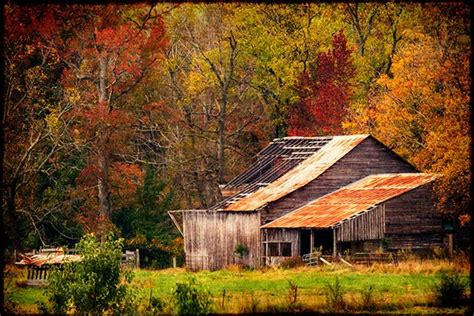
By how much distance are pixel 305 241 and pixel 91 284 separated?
1076 inches

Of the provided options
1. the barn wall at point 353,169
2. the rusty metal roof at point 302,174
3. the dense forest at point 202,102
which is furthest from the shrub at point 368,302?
the barn wall at point 353,169

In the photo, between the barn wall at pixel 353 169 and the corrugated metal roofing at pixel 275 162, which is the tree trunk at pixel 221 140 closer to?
the corrugated metal roofing at pixel 275 162

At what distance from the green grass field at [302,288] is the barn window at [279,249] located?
8.42ft

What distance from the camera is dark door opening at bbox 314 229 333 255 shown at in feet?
202

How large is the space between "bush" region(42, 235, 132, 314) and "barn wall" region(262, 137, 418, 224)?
26.2m

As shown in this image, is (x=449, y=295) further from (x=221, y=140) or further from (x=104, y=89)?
(x=221, y=140)

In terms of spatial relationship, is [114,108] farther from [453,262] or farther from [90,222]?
[453,262]

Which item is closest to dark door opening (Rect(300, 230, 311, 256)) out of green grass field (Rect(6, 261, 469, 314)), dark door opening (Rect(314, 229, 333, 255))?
dark door opening (Rect(314, 229, 333, 255))

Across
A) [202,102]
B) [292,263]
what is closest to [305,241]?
[292,263]

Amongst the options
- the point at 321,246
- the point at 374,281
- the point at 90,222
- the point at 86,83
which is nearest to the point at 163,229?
the point at 90,222

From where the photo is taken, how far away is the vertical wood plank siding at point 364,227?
57.8 meters

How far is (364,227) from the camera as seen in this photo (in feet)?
191

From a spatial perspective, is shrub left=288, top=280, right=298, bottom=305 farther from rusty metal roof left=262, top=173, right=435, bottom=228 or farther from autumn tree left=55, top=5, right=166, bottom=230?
autumn tree left=55, top=5, right=166, bottom=230

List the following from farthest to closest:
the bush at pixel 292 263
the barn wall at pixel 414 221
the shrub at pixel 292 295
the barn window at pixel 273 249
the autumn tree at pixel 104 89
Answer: the autumn tree at pixel 104 89, the barn window at pixel 273 249, the barn wall at pixel 414 221, the bush at pixel 292 263, the shrub at pixel 292 295
